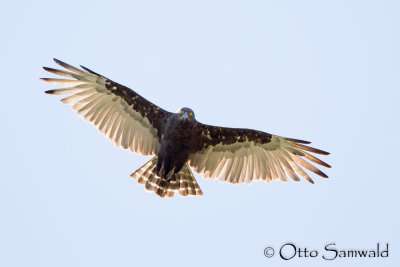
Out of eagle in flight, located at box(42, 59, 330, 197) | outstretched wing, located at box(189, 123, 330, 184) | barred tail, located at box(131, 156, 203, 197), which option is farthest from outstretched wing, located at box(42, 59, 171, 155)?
outstretched wing, located at box(189, 123, 330, 184)

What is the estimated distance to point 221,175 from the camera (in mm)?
14727

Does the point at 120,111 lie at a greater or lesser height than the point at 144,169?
greater

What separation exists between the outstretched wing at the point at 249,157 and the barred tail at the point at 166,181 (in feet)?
0.92

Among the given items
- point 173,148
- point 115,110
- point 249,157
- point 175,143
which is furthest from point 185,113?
point 249,157

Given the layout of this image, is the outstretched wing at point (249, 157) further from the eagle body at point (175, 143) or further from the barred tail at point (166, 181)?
the eagle body at point (175, 143)

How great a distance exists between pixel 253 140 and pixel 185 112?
6.19 ft

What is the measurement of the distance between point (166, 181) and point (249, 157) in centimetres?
185

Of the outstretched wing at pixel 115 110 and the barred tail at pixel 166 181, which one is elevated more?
the outstretched wing at pixel 115 110

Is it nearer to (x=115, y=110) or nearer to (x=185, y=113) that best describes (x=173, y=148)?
(x=185, y=113)

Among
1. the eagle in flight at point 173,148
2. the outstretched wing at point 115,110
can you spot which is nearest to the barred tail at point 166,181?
the eagle in flight at point 173,148

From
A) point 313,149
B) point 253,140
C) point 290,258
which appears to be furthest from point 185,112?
point 290,258

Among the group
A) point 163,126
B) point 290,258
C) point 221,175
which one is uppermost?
point 163,126

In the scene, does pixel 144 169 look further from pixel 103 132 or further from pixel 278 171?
pixel 278 171

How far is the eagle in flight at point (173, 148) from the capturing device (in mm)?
14148
